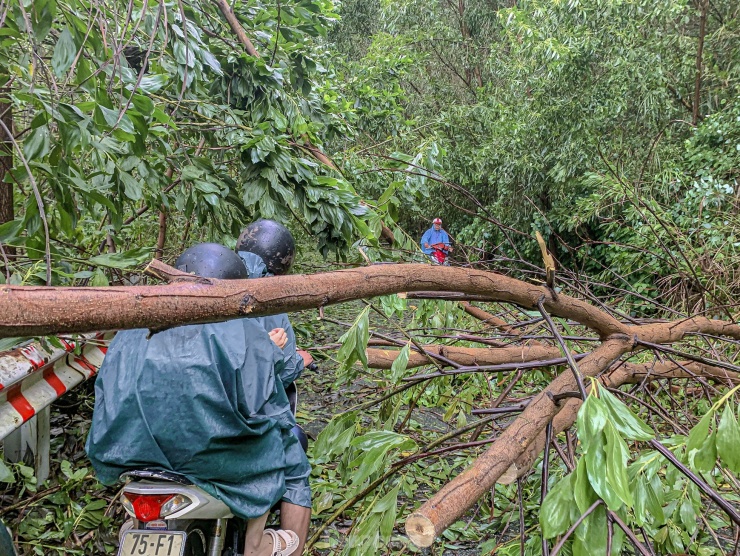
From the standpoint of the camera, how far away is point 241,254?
8.79 feet

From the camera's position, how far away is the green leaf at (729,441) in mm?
→ 986

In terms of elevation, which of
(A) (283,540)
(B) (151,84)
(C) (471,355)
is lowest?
(A) (283,540)

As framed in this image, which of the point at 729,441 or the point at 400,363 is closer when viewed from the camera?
the point at 729,441

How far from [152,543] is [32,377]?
4.07 ft

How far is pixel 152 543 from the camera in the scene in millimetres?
1916

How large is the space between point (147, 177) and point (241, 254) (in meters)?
0.57

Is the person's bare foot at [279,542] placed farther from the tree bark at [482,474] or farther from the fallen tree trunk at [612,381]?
the tree bark at [482,474]

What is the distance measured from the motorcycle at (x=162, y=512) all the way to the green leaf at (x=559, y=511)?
4.77 feet

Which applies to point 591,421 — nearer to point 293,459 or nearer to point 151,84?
point 293,459

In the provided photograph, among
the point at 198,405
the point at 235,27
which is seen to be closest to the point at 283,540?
the point at 198,405

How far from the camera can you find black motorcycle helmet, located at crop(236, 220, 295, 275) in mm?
2781

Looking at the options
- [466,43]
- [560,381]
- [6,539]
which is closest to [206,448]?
[6,539]

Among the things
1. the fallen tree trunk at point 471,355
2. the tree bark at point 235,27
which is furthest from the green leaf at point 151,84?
the fallen tree trunk at point 471,355

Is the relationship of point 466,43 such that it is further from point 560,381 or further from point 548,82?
point 560,381
